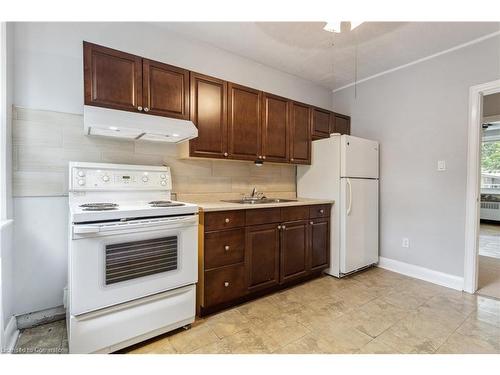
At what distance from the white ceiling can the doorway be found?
922mm

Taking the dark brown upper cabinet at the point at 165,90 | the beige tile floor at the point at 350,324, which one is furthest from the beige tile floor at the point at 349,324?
the dark brown upper cabinet at the point at 165,90

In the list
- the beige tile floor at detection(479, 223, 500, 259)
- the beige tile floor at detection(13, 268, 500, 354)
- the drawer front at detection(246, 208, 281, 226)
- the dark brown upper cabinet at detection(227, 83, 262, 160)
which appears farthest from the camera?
the beige tile floor at detection(479, 223, 500, 259)

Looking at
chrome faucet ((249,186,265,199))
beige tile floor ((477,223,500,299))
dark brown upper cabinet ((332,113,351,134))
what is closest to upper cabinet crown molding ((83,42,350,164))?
dark brown upper cabinet ((332,113,351,134))

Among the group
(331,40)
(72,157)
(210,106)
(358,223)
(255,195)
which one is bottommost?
(358,223)

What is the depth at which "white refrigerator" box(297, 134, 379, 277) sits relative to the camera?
109 inches

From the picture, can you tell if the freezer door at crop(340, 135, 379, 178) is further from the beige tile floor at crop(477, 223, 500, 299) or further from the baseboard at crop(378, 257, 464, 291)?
the beige tile floor at crop(477, 223, 500, 299)

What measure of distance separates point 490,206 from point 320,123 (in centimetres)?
625

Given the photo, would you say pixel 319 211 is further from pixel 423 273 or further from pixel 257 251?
pixel 423 273

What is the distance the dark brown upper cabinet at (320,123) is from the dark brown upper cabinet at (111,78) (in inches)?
78.1

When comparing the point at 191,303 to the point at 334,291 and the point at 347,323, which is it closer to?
the point at 347,323

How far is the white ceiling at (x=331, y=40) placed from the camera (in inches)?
Answer: 89.0

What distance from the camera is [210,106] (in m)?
2.29

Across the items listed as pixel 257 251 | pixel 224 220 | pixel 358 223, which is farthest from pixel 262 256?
pixel 358 223

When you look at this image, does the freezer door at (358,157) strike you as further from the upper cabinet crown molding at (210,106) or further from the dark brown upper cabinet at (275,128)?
the dark brown upper cabinet at (275,128)
